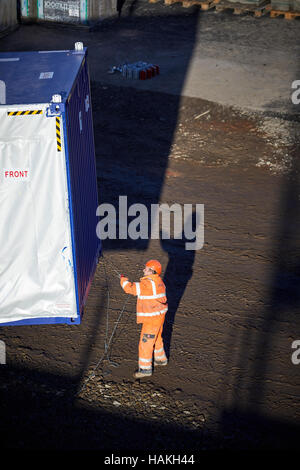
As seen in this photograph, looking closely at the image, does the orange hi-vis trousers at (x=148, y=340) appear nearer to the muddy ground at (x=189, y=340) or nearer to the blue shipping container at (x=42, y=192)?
the muddy ground at (x=189, y=340)

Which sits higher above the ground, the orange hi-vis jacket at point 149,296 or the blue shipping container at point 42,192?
the blue shipping container at point 42,192

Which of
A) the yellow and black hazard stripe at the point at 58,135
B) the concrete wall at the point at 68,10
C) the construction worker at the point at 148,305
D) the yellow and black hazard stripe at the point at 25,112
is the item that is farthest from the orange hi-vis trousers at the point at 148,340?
the concrete wall at the point at 68,10

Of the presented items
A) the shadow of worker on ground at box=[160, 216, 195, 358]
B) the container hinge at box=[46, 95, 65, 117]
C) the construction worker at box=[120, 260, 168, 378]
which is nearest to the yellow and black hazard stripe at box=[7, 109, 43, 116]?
the container hinge at box=[46, 95, 65, 117]

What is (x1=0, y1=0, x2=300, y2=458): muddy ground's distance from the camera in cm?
761

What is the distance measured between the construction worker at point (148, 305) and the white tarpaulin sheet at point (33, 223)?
930 mm

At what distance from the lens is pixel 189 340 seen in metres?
9.22

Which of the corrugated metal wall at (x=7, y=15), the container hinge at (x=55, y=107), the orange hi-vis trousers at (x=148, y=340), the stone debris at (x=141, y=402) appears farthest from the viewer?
the corrugated metal wall at (x=7, y=15)

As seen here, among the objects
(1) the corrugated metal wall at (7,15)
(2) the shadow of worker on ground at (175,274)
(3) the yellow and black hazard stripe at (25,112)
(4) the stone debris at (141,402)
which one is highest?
(1) the corrugated metal wall at (7,15)

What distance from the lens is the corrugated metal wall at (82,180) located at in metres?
8.16

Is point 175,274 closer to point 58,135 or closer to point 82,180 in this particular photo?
point 82,180

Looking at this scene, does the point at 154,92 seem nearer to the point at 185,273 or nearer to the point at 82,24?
the point at 82,24

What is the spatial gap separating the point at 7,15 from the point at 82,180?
57.8 ft

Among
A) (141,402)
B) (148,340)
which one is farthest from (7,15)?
(141,402)

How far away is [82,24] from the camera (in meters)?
24.2
